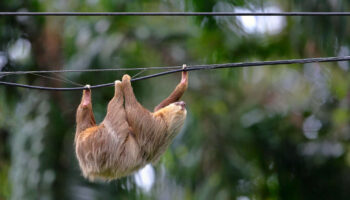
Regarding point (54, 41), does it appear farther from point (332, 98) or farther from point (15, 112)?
point (332, 98)

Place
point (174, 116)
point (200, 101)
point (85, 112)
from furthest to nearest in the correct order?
point (200, 101)
point (174, 116)
point (85, 112)

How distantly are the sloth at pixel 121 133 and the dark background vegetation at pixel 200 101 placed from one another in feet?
12.6

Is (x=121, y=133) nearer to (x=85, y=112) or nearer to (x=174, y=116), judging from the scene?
(x=85, y=112)

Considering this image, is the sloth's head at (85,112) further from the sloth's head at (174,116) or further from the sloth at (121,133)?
the sloth's head at (174,116)

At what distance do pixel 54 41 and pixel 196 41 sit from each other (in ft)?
10.3

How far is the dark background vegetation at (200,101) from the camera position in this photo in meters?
10.4

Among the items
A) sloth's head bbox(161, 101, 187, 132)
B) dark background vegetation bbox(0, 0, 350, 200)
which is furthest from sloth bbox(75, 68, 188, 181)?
dark background vegetation bbox(0, 0, 350, 200)

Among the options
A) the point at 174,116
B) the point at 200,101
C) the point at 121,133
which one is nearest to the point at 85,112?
the point at 121,133

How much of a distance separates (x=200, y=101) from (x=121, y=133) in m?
7.68

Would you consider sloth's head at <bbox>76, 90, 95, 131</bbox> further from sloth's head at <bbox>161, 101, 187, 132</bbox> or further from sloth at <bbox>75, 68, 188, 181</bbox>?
sloth's head at <bbox>161, 101, 187, 132</bbox>

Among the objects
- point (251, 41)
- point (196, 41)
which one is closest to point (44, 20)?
point (196, 41)

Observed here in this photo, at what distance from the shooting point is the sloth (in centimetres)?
630

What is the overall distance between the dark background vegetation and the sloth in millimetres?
3847

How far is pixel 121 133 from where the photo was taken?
6297 millimetres
